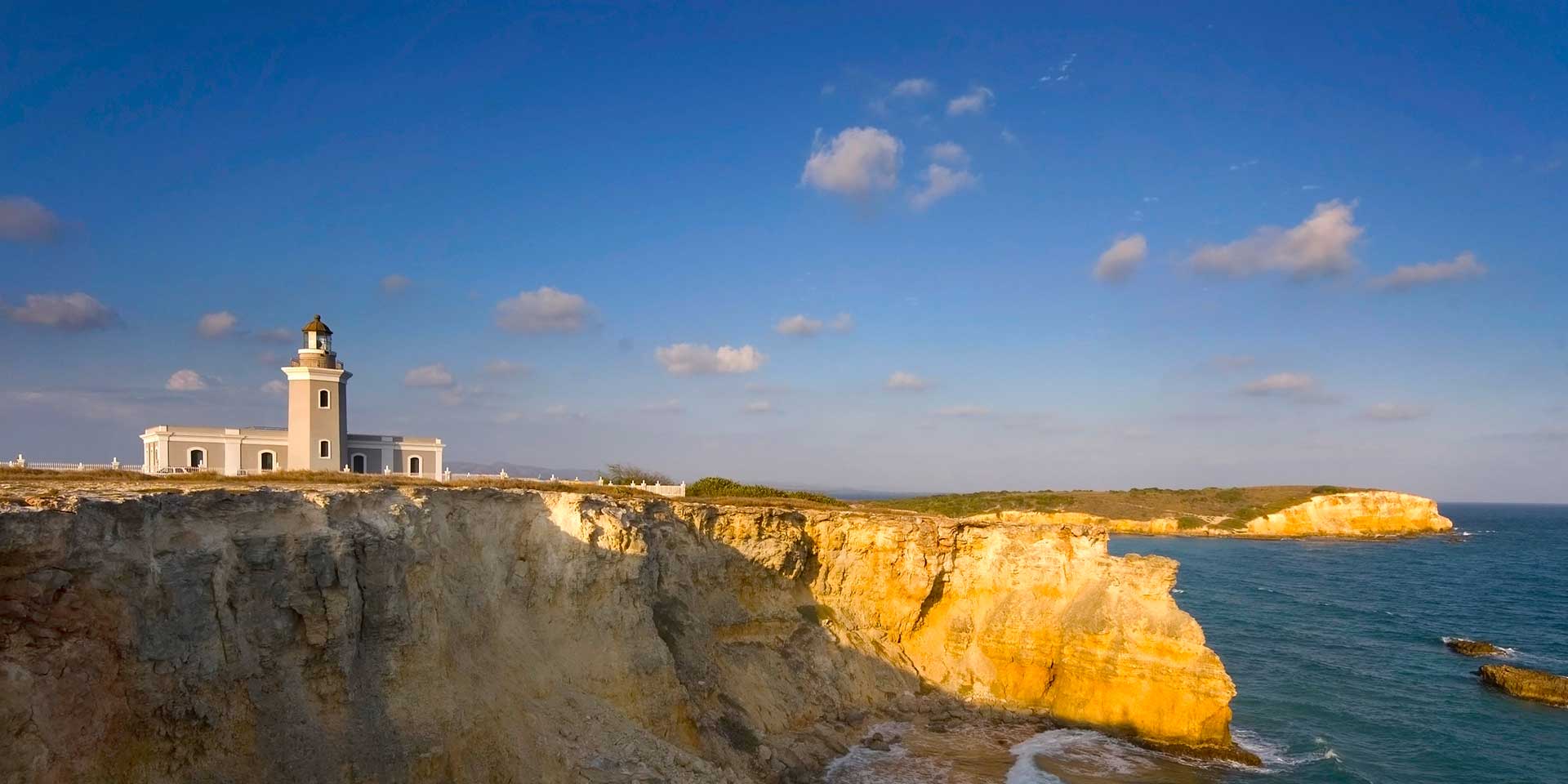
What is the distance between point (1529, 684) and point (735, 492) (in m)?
29.9

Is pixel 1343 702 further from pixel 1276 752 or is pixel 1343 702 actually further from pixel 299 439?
pixel 299 439

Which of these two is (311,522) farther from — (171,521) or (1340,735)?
(1340,735)

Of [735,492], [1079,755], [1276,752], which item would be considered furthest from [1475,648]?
[735,492]

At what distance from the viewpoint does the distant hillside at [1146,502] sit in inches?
3659

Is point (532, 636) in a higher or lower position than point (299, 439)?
lower

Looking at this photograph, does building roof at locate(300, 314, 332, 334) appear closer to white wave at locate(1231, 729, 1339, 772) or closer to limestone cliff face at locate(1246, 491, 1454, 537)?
white wave at locate(1231, 729, 1339, 772)

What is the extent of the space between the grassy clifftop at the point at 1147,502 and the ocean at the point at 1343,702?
34.3 metres

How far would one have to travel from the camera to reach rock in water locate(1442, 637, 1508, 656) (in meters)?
34.5

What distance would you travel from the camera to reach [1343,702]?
91.0 ft

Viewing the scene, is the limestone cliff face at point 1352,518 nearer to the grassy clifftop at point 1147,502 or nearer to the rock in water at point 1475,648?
the grassy clifftop at point 1147,502

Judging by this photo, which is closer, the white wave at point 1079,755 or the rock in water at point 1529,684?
the white wave at point 1079,755

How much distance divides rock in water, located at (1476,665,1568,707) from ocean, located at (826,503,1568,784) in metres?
0.77

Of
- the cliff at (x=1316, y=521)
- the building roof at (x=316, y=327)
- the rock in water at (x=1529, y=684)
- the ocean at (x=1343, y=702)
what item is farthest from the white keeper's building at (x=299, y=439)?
the cliff at (x=1316, y=521)

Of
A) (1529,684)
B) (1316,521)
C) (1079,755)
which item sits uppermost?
(1079,755)
